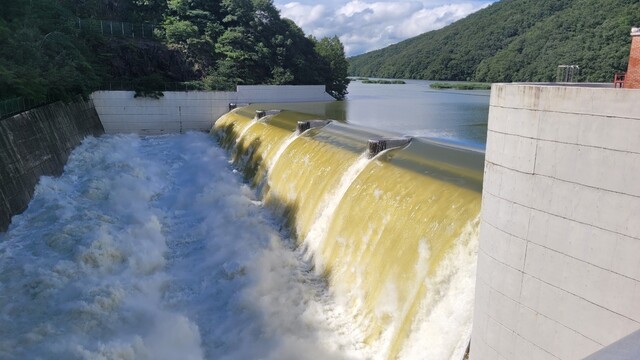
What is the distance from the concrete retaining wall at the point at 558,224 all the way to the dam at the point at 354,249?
17 millimetres

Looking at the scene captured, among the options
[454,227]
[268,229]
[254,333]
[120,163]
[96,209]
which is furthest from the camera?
[120,163]

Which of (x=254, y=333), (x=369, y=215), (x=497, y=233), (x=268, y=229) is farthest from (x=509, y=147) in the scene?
(x=268, y=229)

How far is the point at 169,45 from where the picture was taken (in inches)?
1409

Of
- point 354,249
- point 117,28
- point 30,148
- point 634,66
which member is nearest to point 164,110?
point 117,28

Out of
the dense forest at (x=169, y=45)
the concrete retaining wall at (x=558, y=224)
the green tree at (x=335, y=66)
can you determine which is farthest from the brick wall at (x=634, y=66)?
the green tree at (x=335, y=66)

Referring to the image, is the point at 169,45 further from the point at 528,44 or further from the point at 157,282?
the point at 528,44

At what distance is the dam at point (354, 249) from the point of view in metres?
4.54

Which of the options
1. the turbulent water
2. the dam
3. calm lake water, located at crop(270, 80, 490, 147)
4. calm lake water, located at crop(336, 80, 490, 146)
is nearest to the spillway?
the dam

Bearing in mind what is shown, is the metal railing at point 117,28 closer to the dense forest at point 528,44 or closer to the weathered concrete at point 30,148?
the weathered concrete at point 30,148

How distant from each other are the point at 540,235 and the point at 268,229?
911cm

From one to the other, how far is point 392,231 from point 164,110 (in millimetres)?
23946

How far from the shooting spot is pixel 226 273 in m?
10.9

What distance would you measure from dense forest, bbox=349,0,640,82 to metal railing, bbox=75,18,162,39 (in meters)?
33.5

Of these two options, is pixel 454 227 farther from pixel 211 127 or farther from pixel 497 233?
pixel 211 127
